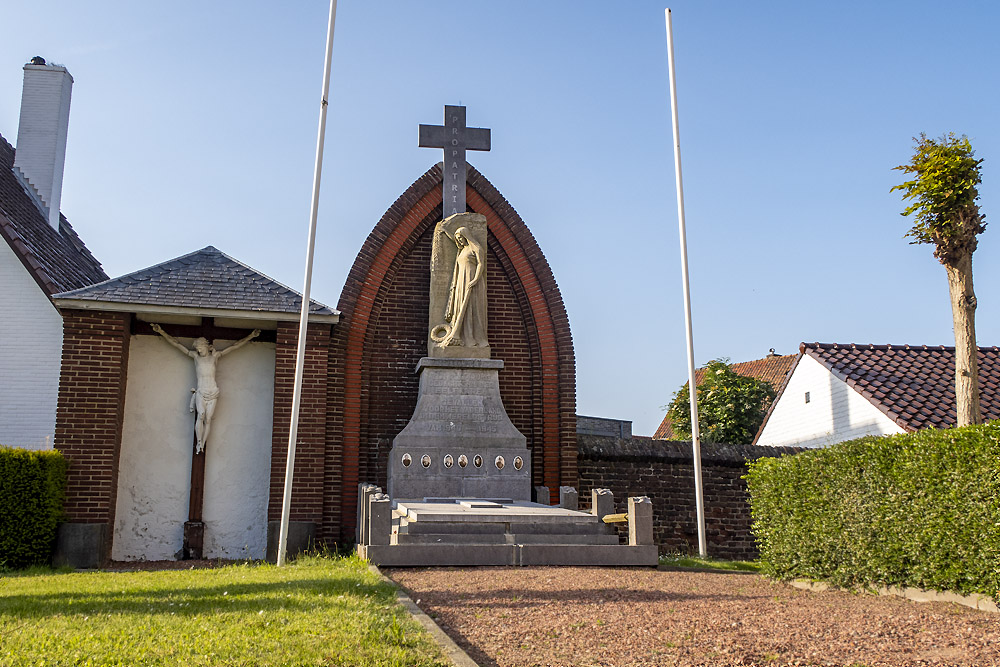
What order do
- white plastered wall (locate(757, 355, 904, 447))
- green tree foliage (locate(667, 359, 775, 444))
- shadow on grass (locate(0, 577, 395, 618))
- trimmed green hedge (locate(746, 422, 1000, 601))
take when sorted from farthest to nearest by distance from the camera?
green tree foliage (locate(667, 359, 775, 444)) < white plastered wall (locate(757, 355, 904, 447)) < trimmed green hedge (locate(746, 422, 1000, 601)) < shadow on grass (locate(0, 577, 395, 618))

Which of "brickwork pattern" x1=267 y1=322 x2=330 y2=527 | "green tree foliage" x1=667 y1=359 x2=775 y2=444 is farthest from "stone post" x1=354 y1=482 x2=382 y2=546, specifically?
"green tree foliage" x1=667 y1=359 x2=775 y2=444

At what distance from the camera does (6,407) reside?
14203 millimetres

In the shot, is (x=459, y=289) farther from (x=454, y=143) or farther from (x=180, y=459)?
(x=180, y=459)

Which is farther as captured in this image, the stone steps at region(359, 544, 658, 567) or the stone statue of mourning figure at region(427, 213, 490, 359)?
the stone statue of mourning figure at region(427, 213, 490, 359)

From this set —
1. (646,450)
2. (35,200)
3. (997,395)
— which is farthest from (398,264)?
(997,395)

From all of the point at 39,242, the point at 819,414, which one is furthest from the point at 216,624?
the point at 819,414

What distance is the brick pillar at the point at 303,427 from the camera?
13547 millimetres

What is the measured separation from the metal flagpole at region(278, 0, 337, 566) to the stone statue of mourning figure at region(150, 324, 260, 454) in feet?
5.43

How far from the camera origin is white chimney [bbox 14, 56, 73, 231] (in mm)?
19234

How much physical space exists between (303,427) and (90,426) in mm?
3030

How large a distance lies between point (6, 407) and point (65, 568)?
12.2 ft

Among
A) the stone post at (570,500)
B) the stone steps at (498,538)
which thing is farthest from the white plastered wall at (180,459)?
the stone post at (570,500)

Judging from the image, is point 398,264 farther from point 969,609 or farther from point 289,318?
point 969,609

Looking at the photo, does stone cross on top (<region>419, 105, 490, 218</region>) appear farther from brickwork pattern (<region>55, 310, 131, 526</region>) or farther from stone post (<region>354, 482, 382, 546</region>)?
brickwork pattern (<region>55, 310, 131, 526</region>)
